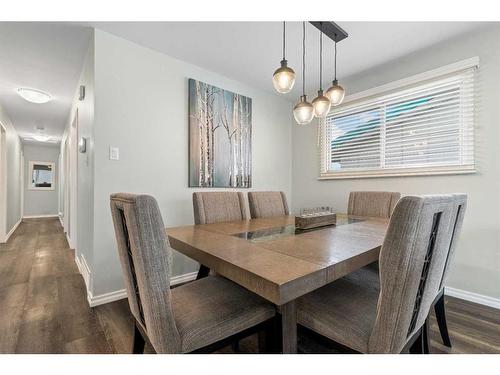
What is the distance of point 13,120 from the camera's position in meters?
4.66

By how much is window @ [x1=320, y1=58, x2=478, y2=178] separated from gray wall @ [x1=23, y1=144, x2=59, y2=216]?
8.80 m

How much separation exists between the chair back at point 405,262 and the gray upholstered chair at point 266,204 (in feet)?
4.73

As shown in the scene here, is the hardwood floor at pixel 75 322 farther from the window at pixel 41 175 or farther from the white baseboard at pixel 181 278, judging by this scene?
the window at pixel 41 175

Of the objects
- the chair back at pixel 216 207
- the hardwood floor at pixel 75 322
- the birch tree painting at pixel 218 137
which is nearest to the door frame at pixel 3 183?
the hardwood floor at pixel 75 322

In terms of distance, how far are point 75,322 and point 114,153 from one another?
1.30 m

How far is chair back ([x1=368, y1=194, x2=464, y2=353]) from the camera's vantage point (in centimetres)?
73

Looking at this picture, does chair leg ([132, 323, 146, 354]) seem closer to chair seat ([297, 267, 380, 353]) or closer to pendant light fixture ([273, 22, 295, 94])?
chair seat ([297, 267, 380, 353])

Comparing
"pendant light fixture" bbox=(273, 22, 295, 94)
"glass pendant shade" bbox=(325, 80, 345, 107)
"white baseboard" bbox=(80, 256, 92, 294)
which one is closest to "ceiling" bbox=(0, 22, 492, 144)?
"glass pendant shade" bbox=(325, 80, 345, 107)

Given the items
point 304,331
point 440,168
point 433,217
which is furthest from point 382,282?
point 440,168

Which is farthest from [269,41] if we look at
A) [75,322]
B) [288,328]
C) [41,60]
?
[75,322]

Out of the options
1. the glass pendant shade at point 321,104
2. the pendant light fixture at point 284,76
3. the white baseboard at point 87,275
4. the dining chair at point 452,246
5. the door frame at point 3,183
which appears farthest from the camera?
the door frame at point 3,183

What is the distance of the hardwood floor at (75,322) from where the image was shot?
1399 mm
